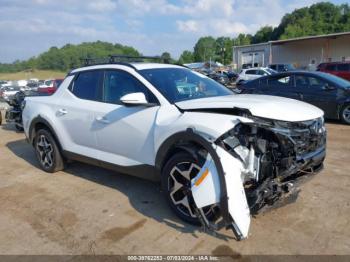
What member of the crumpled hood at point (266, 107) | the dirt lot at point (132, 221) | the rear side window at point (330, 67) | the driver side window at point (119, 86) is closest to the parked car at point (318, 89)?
the dirt lot at point (132, 221)

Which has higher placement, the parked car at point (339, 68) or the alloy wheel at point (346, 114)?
the parked car at point (339, 68)

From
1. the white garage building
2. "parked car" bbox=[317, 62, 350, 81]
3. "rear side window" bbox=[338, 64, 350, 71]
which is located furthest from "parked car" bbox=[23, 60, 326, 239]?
the white garage building

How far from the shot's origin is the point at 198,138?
3.46 meters

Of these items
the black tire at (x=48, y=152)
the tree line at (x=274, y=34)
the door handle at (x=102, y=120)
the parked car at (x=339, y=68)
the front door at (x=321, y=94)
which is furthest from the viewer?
the tree line at (x=274, y=34)

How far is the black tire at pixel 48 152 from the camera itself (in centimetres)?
561

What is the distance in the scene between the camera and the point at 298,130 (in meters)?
3.55

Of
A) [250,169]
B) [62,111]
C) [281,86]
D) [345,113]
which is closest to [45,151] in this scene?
[62,111]

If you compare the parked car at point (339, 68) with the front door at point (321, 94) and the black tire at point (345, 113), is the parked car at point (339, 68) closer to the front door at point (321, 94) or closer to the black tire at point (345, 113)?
the front door at point (321, 94)

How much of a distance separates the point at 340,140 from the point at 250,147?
509cm

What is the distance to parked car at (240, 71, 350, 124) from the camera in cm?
943

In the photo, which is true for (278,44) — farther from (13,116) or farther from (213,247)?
(213,247)

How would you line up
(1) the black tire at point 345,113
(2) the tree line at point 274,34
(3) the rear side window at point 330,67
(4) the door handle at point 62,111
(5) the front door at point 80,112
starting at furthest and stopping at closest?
(2) the tree line at point 274,34
(3) the rear side window at point 330,67
(1) the black tire at point 345,113
(4) the door handle at point 62,111
(5) the front door at point 80,112

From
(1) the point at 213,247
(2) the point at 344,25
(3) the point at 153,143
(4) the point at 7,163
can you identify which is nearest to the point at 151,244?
(1) the point at 213,247

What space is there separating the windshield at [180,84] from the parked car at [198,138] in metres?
0.01
